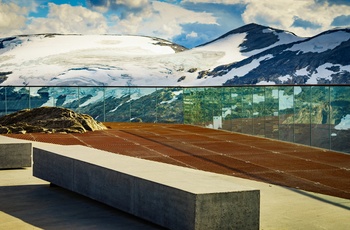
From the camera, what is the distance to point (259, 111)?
17609 millimetres

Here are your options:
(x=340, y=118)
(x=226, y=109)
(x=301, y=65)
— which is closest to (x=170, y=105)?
(x=226, y=109)

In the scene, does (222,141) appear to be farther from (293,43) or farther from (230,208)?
(293,43)

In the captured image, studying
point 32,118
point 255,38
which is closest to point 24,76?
point 255,38

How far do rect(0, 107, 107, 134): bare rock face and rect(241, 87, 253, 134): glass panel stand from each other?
3.91 meters

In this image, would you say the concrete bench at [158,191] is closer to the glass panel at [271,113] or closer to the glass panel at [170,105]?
the glass panel at [271,113]

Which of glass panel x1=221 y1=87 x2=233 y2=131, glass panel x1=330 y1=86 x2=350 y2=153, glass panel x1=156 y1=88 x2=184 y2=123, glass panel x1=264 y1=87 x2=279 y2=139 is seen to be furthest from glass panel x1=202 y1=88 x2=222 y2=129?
glass panel x1=330 y1=86 x2=350 y2=153

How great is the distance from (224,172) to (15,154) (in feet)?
10.2

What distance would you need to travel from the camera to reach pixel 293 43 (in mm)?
139375

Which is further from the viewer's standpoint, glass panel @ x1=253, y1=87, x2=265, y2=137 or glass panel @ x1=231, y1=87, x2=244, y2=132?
glass panel @ x1=231, y1=87, x2=244, y2=132

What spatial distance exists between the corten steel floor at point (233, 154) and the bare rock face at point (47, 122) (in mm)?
563

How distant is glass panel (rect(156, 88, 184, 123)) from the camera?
23195mm

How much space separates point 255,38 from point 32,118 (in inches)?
5207

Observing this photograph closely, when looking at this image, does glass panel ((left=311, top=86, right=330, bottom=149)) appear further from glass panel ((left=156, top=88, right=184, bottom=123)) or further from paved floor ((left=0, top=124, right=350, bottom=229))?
glass panel ((left=156, top=88, right=184, bottom=123))

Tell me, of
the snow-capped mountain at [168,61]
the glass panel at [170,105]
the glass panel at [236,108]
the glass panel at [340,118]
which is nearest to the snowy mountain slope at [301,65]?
the snow-capped mountain at [168,61]
